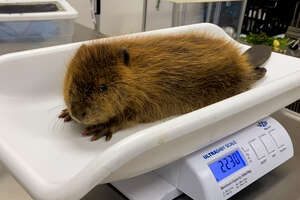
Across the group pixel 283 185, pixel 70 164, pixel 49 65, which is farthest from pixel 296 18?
pixel 70 164

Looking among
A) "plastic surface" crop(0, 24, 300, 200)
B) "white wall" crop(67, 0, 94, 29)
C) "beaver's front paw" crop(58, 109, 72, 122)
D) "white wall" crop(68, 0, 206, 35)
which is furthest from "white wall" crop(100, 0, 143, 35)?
"beaver's front paw" crop(58, 109, 72, 122)

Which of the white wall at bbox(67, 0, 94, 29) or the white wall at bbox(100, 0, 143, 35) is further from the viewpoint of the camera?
the white wall at bbox(100, 0, 143, 35)

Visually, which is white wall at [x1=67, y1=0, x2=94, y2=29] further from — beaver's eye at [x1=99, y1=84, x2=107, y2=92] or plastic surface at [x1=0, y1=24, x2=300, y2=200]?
beaver's eye at [x1=99, y1=84, x2=107, y2=92]

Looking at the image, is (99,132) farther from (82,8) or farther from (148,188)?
(82,8)

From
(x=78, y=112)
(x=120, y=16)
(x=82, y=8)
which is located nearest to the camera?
(x=78, y=112)

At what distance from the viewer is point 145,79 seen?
0.48m

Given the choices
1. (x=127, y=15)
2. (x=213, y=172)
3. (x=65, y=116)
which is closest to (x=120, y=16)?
(x=127, y=15)

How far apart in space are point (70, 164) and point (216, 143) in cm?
21

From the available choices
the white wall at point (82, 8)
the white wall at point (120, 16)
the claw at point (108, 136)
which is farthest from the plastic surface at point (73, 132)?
the white wall at point (120, 16)

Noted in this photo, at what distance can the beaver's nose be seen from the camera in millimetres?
449

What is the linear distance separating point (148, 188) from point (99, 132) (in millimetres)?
105

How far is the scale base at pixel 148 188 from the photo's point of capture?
466mm

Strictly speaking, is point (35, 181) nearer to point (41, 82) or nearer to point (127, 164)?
point (127, 164)

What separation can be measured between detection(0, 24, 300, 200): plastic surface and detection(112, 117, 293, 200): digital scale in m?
0.03
